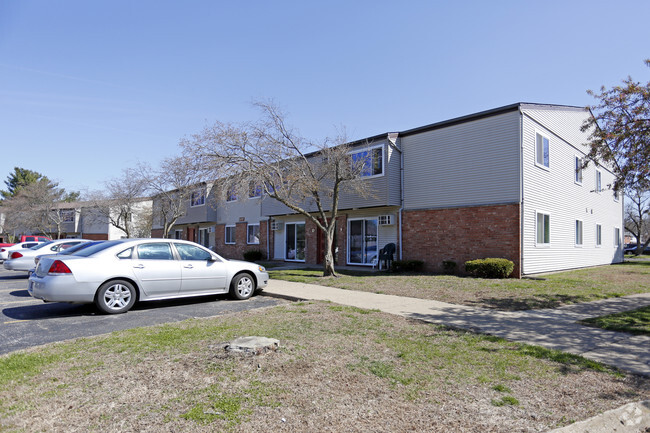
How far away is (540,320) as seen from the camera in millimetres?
7828

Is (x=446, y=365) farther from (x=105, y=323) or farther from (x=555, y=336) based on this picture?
(x=105, y=323)

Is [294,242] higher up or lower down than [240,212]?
lower down

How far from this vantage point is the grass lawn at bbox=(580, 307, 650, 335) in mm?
7035

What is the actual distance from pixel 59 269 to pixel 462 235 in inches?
508

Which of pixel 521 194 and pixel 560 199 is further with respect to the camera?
pixel 560 199

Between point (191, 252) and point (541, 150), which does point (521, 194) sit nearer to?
point (541, 150)

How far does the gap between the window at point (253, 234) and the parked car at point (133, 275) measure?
15.8 metres

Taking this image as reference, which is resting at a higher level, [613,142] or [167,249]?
[613,142]

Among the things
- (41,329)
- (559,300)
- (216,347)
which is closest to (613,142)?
(559,300)

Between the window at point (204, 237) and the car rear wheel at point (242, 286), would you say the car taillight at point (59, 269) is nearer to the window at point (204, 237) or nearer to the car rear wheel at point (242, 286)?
the car rear wheel at point (242, 286)

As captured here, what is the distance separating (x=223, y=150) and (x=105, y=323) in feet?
25.3

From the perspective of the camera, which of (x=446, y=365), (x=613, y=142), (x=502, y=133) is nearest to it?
(x=446, y=365)

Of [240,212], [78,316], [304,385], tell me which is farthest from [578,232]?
[78,316]

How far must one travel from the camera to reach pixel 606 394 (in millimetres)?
4207
